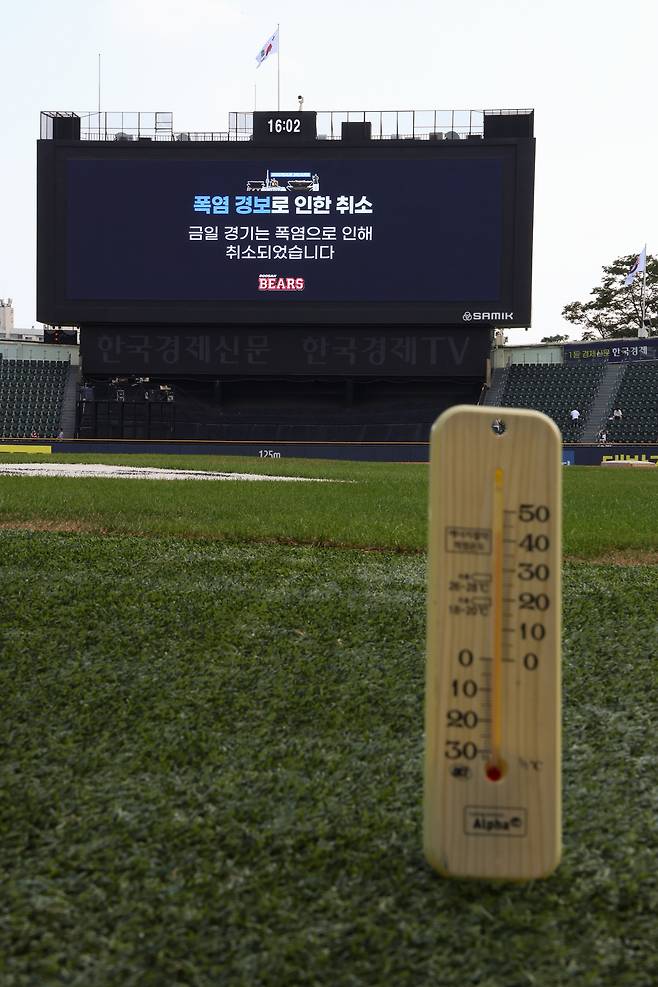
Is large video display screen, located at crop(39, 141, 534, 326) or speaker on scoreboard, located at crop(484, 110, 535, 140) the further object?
speaker on scoreboard, located at crop(484, 110, 535, 140)

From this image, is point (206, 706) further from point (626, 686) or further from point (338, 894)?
point (626, 686)

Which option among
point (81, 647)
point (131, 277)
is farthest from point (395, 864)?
point (131, 277)

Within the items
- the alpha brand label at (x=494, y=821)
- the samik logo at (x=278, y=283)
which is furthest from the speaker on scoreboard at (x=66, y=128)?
the alpha brand label at (x=494, y=821)

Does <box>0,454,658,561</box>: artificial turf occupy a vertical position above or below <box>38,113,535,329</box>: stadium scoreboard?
below

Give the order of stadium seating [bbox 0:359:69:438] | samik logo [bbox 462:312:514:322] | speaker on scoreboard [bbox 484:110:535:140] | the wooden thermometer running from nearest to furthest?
the wooden thermometer
samik logo [bbox 462:312:514:322]
speaker on scoreboard [bbox 484:110:535:140]
stadium seating [bbox 0:359:69:438]

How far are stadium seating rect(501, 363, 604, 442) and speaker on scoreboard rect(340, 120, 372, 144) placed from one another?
12162 mm

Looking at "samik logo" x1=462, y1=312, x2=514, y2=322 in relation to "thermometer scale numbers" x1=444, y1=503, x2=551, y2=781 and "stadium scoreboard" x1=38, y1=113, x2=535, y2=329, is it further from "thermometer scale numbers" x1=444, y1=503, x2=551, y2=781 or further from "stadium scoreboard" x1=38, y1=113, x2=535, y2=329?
"thermometer scale numbers" x1=444, y1=503, x2=551, y2=781

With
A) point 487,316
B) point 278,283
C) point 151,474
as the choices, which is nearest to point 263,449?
point 278,283


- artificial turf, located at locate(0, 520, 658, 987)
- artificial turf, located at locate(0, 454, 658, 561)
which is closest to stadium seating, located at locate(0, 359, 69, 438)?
artificial turf, located at locate(0, 454, 658, 561)

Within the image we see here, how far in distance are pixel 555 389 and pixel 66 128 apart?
72.4 ft

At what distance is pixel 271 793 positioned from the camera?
2180 millimetres

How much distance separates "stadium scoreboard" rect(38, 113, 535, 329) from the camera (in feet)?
102

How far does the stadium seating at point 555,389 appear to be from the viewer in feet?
122

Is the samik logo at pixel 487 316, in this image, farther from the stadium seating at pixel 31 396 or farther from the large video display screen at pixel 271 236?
the stadium seating at pixel 31 396
